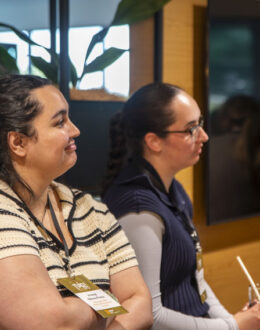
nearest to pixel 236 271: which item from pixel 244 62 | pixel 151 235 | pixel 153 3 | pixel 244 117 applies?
pixel 244 117

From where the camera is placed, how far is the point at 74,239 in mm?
1504

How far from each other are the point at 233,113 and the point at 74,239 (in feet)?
5.63

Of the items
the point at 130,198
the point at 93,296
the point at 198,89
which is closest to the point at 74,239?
the point at 93,296

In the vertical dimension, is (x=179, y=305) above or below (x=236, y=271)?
above

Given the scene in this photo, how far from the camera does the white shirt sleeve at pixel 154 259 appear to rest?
1.79 metres

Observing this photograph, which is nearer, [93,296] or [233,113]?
[93,296]

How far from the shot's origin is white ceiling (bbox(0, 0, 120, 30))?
6.99 feet

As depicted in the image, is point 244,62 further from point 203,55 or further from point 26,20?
point 26,20

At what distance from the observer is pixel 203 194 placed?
2947 mm

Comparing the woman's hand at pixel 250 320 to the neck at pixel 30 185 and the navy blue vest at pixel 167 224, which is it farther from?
the neck at pixel 30 185

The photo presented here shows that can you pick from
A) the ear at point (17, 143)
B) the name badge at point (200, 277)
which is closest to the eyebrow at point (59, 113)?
the ear at point (17, 143)

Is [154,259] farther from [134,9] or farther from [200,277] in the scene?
[134,9]

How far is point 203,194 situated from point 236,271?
56 cm

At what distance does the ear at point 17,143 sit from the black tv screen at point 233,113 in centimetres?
156
